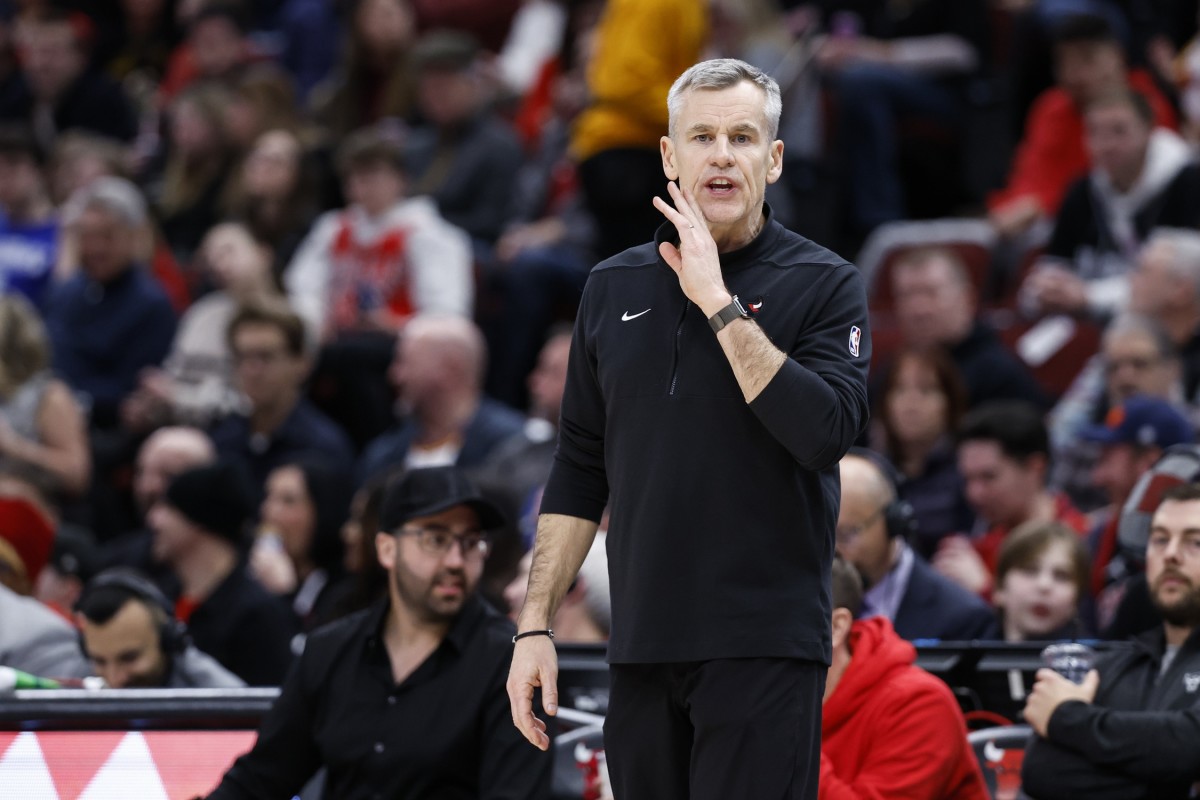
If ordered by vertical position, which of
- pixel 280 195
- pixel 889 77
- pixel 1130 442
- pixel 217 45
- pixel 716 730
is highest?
pixel 217 45

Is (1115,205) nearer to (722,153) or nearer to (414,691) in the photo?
(414,691)

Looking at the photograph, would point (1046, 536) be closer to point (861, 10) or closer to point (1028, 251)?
point (1028, 251)

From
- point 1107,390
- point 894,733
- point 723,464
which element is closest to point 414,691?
point 894,733

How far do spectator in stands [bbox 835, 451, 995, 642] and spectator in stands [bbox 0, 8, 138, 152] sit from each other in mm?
9255

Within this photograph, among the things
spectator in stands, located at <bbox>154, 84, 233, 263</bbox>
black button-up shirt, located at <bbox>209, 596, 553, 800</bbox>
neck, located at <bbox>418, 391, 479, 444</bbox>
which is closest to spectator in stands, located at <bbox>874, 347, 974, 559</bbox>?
neck, located at <bbox>418, 391, 479, 444</bbox>

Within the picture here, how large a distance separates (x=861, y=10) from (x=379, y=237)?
10.6ft

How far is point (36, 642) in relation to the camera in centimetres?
639

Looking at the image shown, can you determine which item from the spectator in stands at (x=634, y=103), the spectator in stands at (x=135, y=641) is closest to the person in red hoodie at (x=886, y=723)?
the spectator in stands at (x=135, y=641)

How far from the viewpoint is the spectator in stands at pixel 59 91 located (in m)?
13.8

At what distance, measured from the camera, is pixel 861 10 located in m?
11.5

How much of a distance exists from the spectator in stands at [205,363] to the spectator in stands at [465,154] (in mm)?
1168

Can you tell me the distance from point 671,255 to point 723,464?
1.28ft

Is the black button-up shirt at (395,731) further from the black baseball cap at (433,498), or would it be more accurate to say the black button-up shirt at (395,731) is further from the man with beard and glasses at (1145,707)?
the man with beard and glasses at (1145,707)

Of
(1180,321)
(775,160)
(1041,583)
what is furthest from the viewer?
(1180,321)
